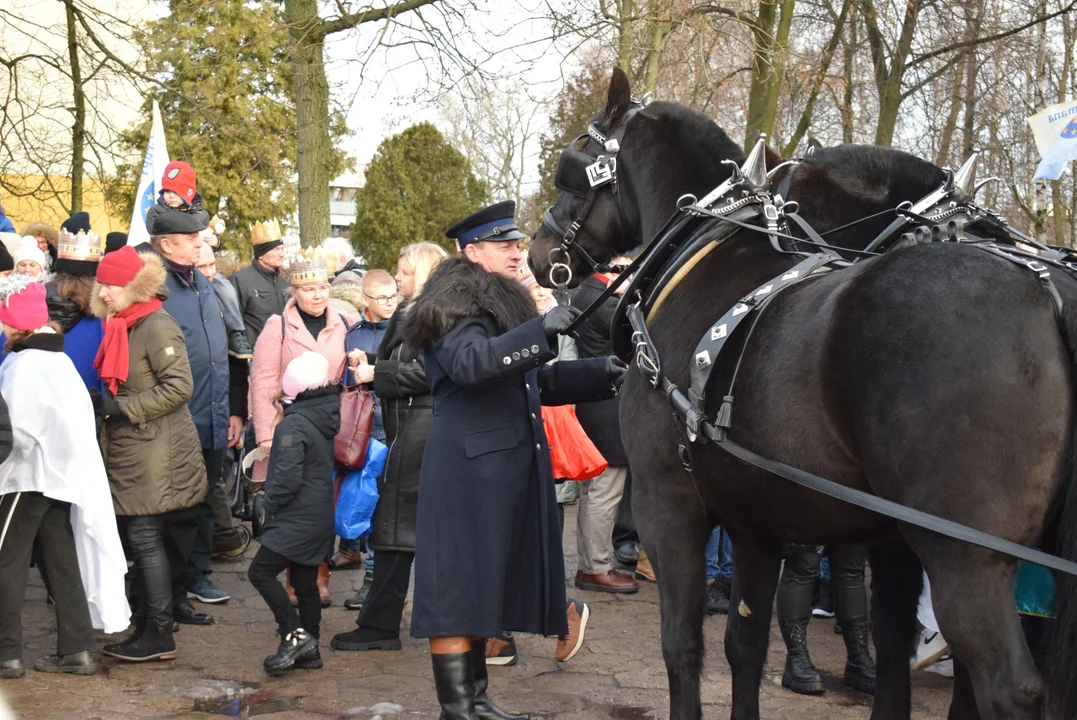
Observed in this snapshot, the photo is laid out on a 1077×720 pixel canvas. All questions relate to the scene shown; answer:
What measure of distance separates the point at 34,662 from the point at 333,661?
1.30m

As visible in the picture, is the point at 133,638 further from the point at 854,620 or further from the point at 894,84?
the point at 894,84

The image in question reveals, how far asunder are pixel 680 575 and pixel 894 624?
2.22ft

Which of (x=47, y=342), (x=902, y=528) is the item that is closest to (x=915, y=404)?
(x=902, y=528)

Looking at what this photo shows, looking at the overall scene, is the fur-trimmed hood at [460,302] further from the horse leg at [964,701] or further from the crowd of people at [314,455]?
the horse leg at [964,701]

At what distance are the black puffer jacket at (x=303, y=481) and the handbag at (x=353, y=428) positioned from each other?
28cm

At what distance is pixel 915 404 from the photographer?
8.39 ft

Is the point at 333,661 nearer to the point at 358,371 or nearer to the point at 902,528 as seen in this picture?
the point at 358,371

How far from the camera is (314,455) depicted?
5195 millimetres

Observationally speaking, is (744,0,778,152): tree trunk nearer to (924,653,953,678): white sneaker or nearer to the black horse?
(924,653,953,678): white sneaker

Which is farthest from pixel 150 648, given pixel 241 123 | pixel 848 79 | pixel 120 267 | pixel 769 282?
pixel 241 123

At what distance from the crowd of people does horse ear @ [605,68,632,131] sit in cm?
53

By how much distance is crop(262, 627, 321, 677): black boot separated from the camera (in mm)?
4977

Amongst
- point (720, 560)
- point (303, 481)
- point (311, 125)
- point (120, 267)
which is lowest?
point (720, 560)

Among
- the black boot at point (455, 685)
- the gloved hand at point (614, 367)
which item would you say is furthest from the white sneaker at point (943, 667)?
the black boot at point (455, 685)
